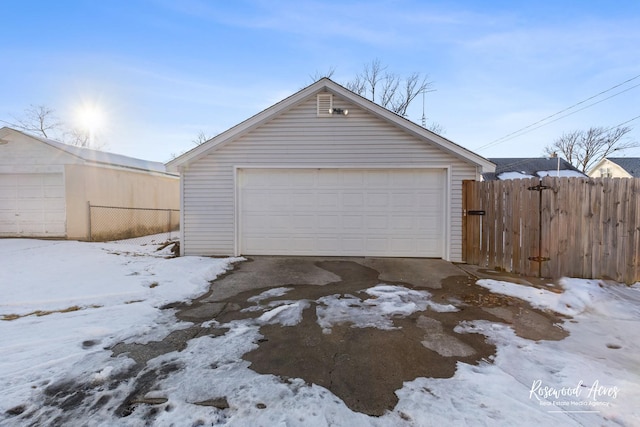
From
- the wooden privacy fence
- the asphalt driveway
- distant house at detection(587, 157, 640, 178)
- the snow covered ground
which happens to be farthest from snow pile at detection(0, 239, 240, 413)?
distant house at detection(587, 157, 640, 178)

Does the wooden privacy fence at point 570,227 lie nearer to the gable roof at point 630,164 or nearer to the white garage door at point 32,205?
the white garage door at point 32,205

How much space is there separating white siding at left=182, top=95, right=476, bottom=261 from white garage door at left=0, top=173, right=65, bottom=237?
598cm

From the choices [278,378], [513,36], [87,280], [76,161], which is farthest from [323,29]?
[278,378]

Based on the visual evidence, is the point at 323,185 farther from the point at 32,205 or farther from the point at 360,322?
the point at 32,205

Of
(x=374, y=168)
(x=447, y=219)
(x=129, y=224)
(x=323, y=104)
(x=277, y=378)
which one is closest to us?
(x=277, y=378)

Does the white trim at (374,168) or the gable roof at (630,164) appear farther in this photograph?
the gable roof at (630,164)

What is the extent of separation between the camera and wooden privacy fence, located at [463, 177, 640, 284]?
5.43m

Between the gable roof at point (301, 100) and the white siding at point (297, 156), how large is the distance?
0.14 metres

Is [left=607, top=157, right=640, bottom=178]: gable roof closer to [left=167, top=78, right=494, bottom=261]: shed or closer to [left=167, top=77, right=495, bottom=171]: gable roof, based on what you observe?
[left=167, top=77, right=495, bottom=171]: gable roof

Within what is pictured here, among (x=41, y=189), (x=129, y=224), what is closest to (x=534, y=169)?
(x=129, y=224)

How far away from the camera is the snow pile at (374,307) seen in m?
3.73

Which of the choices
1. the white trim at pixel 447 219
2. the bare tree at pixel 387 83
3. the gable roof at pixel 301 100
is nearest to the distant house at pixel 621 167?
the bare tree at pixel 387 83

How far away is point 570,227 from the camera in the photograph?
566cm

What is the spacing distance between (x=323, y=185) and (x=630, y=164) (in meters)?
38.7
